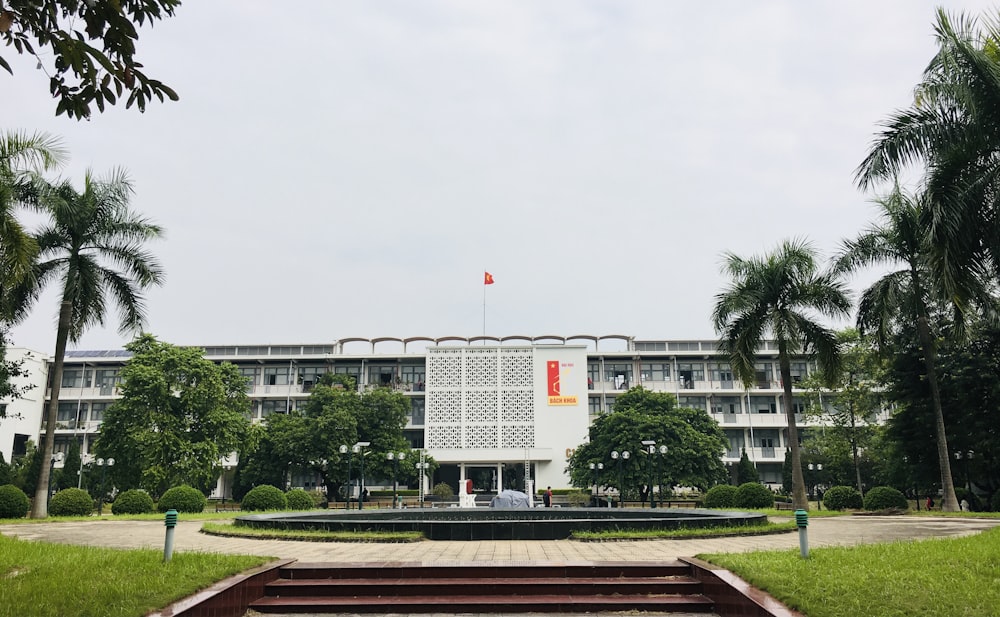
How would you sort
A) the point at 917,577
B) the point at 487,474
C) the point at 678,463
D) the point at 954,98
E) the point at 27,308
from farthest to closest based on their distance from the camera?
1. the point at 487,474
2. the point at 678,463
3. the point at 27,308
4. the point at 954,98
5. the point at 917,577

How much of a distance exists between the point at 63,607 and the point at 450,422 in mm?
42635

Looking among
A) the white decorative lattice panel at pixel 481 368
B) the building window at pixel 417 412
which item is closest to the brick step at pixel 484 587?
the white decorative lattice panel at pixel 481 368

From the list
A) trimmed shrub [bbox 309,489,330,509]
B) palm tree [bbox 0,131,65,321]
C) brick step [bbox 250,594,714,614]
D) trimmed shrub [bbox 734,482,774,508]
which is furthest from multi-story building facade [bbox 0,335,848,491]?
brick step [bbox 250,594,714,614]

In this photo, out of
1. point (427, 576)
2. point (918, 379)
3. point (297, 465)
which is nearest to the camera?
point (427, 576)

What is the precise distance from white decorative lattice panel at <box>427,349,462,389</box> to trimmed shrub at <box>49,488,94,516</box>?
27211 mm

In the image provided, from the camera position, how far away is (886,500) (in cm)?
2425

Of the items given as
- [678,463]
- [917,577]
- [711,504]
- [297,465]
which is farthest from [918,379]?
[297,465]

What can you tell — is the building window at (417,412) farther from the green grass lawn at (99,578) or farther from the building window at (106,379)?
the green grass lawn at (99,578)

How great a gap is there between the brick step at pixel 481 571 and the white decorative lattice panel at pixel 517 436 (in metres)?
39.2

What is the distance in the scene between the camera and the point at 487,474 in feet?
173

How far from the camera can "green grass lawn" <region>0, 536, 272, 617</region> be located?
21.6ft

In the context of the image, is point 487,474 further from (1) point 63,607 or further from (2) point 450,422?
(1) point 63,607

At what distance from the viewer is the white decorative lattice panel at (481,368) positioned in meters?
49.3

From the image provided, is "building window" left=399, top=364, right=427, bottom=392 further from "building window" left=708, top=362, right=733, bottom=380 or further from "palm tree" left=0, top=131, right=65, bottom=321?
"palm tree" left=0, top=131, right=65, bottom=321
